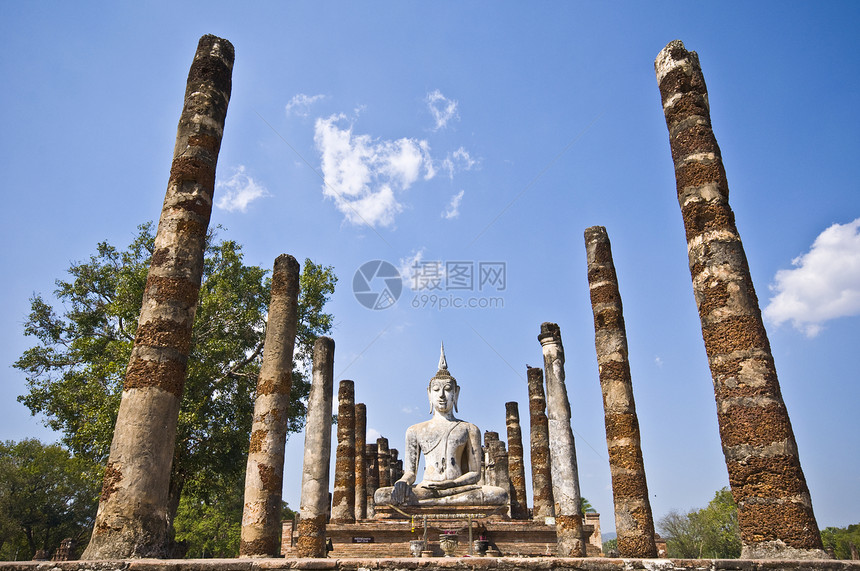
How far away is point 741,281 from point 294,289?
7.11 metres

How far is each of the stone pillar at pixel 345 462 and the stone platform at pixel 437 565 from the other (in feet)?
39.6

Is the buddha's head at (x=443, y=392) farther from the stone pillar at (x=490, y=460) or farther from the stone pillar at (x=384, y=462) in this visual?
the stone pillar at (x=384, y=462)

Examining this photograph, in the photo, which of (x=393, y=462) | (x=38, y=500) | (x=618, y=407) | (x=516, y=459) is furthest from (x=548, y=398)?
(x=38, y=500)

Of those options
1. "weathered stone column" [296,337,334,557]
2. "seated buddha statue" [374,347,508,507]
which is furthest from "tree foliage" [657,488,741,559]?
"weathered stone column" [296,337,334,557]

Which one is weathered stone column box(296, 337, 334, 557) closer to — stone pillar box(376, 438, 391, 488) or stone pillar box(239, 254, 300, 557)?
stone pillar box(239, 254, 300, 557)

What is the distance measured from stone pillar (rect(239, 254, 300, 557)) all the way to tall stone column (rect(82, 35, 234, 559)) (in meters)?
Result: 2.14

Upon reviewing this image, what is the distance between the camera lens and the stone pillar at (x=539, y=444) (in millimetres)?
18594

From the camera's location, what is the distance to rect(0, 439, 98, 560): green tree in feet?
100

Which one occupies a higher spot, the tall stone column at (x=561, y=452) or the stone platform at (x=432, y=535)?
the tall stone column at (x=561, y=452)

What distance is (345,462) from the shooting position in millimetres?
17734

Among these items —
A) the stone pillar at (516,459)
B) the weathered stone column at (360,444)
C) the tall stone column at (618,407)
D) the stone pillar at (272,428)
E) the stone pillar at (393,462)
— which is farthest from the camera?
the stone pillar at (393,462)

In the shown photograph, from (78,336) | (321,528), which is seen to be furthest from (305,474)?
(78,336)

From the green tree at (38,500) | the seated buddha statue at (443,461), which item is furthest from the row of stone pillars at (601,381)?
the green tree at (38,500)

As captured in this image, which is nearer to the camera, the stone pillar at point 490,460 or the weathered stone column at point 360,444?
the weathered stone column at point 360,444
